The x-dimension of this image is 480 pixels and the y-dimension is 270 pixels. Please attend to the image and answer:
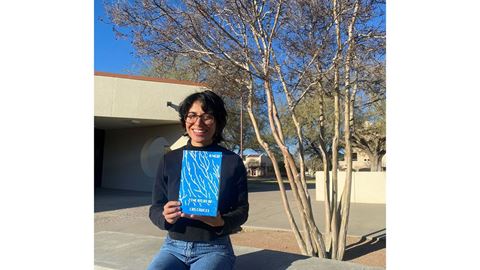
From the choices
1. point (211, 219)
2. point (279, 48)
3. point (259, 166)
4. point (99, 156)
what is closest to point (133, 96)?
point (99, 156)

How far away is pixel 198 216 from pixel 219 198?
0.18 m

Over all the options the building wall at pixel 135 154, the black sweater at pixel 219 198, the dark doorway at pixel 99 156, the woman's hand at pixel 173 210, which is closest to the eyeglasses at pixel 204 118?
the black sweater at pixel 219 198

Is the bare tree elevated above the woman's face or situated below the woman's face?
above

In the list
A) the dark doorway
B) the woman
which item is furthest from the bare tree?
the dark doorway

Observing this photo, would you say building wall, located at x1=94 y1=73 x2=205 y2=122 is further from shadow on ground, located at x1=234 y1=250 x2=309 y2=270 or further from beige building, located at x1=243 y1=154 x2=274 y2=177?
beige building, located at x1=243 y1=154 x2=274 y2=177

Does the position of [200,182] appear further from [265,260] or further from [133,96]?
[133,96]

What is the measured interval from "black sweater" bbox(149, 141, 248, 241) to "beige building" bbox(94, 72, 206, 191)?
8904 mm

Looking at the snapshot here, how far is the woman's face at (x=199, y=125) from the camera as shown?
248 centimetres

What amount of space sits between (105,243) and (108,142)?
18312 millimetres

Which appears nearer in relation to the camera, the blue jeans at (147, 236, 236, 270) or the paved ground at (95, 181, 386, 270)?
the blue jeans at (147, 236, 236, 270)

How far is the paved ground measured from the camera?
3182 mm

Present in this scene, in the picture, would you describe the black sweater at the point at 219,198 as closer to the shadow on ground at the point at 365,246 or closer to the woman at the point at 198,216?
the woman at the point at 198,216

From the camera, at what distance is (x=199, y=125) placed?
248 cm
